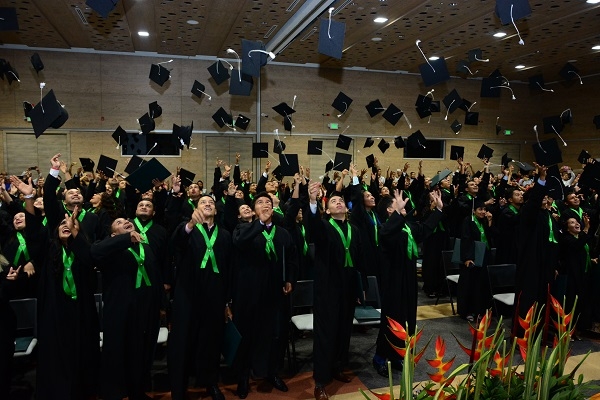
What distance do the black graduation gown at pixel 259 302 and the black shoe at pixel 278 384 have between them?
0.08 m

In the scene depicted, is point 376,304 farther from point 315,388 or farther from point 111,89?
point 111,89

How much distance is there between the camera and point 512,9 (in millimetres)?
4641

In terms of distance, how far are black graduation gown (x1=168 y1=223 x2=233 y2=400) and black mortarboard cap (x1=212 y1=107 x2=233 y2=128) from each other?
30.9 ft

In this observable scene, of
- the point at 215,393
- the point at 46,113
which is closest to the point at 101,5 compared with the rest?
the point at 46,113

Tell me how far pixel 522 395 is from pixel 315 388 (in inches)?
Answer: 122

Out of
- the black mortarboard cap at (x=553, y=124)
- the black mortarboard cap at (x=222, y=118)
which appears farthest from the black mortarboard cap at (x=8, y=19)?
the black mortarboard cap at (x=553, y=124)

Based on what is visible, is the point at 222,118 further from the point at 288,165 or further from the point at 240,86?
the point at 288,165

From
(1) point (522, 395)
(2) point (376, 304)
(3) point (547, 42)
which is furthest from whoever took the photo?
(3) point (547, 42)

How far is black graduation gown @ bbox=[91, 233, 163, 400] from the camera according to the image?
12.4 ft

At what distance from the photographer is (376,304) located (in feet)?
17.4

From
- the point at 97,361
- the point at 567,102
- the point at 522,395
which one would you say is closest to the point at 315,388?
the point at 97,361

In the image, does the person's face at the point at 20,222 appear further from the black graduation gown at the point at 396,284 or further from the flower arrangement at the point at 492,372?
the flower arrangement at the point at 492,372

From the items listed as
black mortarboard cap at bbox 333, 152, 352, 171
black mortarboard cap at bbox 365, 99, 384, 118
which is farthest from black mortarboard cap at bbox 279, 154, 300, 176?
black mortarboard cap at bbox 365, 99, 384, 118

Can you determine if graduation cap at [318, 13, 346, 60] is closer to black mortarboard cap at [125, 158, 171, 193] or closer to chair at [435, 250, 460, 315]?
black mortarboard cap at [125, 158, 171, 193]
